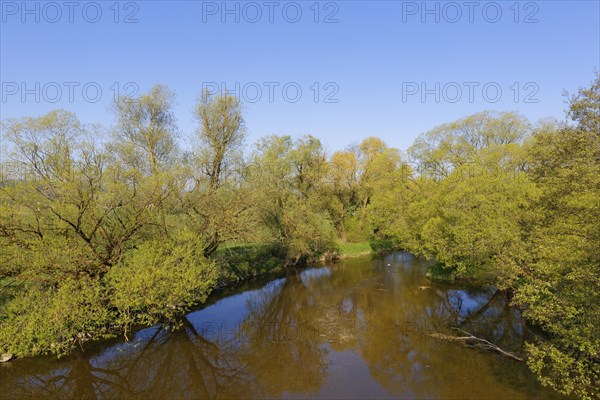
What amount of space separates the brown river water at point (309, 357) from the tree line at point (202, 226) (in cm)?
128

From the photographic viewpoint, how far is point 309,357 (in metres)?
16.5

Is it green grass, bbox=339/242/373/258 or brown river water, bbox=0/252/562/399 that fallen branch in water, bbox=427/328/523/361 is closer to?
brown river water, bbox=0/252/562/399

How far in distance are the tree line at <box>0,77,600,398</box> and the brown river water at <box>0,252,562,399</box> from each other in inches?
50.5

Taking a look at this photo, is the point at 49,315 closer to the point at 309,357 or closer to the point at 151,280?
the point at 151,280

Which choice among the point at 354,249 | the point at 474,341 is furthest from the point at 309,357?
the point at 354,249

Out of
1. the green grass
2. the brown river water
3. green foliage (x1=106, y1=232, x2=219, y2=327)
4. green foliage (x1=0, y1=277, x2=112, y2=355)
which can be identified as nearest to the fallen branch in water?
the brown river water

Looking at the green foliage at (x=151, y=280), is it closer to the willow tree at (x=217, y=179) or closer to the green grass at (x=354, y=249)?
the willow tree at (x=217, y=179)

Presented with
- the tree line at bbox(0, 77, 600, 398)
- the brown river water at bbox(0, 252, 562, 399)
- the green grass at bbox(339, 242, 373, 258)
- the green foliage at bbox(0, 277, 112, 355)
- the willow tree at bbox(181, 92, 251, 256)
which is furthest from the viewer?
the green grass at bbox(339, 242, 373, 258)

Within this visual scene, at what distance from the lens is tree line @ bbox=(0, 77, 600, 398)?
40.2 feet

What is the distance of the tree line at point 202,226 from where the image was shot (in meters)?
12.2

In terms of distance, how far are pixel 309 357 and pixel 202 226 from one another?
11075mm

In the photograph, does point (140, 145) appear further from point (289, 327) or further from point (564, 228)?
point (564, 228)

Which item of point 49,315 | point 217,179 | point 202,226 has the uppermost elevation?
point 217,179

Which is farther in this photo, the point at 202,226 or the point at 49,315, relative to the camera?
the point at 202,226
